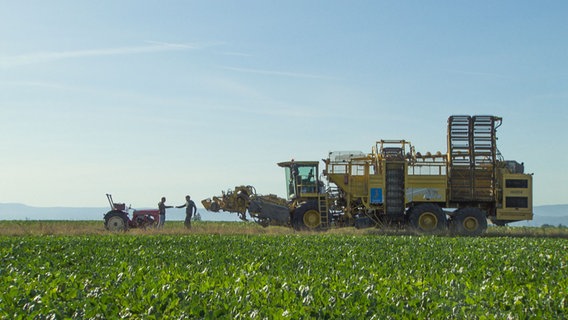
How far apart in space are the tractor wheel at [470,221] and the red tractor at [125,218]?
12.2 m

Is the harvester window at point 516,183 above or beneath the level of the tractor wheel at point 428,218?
above

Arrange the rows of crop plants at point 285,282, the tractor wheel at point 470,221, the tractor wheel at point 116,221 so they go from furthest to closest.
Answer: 1. the tractor wheel at point 116,221
2. the tractor wheel at point 470,221
3. the rows of crop plants at point 285,282

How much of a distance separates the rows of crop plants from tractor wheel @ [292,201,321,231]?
25.3 feet

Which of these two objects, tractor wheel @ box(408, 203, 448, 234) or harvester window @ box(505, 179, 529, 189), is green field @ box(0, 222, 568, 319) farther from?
harvester window @ box(505, 179, 529, 189)

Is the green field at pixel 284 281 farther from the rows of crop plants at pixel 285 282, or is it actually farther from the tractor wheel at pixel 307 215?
the tractor wheel at pixel 307 215

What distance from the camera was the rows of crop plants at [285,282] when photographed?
27.1 feet

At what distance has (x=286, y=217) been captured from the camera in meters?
26.7

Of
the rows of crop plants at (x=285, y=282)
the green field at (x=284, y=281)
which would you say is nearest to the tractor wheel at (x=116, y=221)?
the green field at (x=284, y=281)

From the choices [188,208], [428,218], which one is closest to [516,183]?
[428,218]

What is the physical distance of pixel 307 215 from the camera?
2659 cm

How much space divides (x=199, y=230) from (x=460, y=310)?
1935 centimetres

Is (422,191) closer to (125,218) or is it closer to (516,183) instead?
(516,183)

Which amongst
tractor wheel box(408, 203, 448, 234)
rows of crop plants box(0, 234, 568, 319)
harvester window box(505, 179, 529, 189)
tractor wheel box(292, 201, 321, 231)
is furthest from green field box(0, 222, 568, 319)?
tractor wheel box(292, 201, 321, 231)

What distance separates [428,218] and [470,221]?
1.56 metres
